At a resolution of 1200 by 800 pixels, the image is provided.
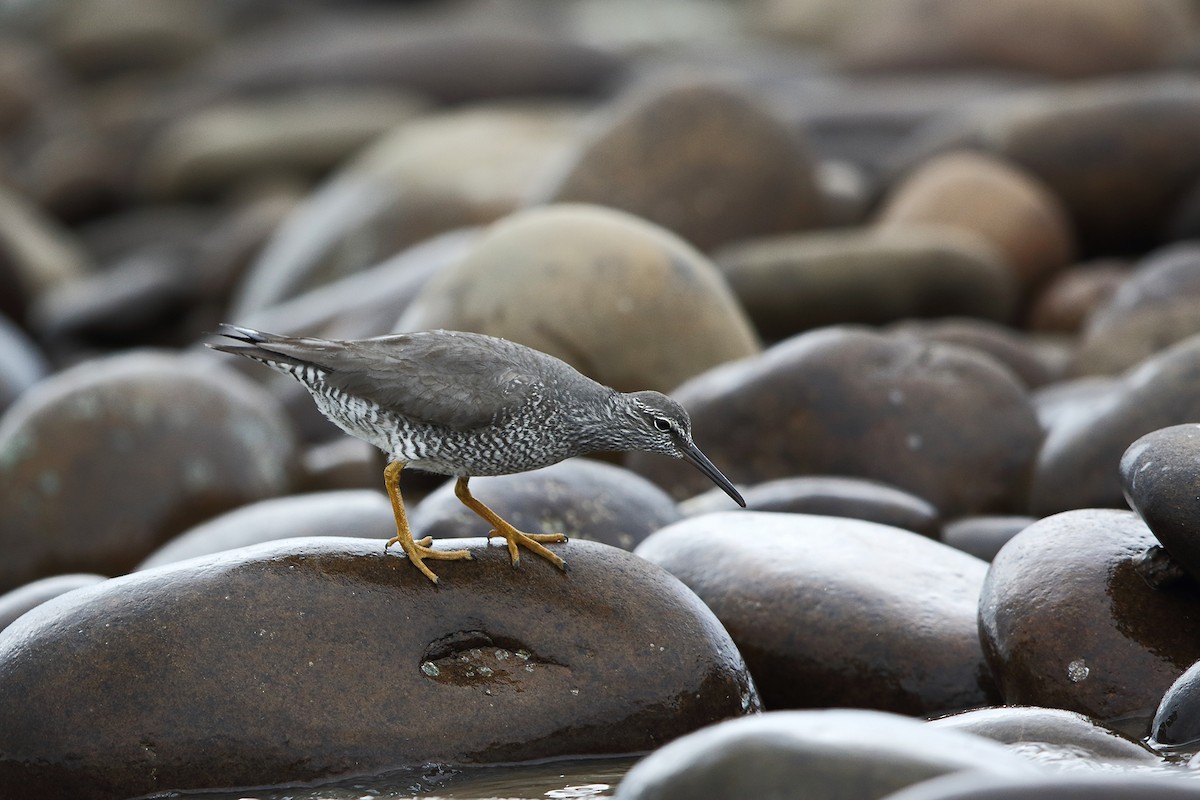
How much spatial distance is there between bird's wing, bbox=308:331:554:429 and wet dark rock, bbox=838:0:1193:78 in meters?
16.4

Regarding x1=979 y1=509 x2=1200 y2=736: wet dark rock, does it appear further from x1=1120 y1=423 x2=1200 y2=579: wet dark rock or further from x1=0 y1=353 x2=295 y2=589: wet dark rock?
x1=0 y1=353 x2=295 y2=589: wet dark rock

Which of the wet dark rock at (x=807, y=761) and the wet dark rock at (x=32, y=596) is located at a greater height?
the wet dark rock at (x=807, y=761)

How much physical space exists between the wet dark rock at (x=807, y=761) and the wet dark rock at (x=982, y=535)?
3.51 m

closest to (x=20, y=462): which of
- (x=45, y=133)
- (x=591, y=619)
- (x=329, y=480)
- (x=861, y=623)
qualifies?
(x=329, y=480)

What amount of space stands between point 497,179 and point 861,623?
10.4 meters

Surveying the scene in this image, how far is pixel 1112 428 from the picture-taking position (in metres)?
7.56

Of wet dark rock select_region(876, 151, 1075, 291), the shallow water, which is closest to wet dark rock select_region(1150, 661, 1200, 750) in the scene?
the shallow water

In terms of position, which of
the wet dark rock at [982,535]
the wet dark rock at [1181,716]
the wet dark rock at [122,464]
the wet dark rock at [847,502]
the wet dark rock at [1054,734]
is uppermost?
the wet dark rock at [1054,734]

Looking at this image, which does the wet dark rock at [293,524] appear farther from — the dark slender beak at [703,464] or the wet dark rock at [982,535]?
the wet dark rock at [982,535]

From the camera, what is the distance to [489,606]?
5656mm

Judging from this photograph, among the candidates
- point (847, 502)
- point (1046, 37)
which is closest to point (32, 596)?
point (847, 502)

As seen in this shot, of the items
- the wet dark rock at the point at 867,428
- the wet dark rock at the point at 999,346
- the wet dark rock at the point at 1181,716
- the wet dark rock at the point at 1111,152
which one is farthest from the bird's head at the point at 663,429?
the wet dark rock at the point at 1111,152

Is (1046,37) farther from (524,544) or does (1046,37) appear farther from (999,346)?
(524,544)

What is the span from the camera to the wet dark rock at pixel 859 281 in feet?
38.5
